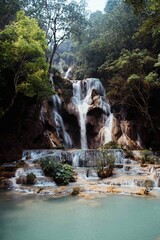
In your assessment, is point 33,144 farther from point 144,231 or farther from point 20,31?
point 144,231

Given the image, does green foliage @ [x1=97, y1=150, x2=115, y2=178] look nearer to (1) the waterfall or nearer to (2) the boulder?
(2) the boulder

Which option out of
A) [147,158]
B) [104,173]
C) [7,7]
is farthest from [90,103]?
[104,173]

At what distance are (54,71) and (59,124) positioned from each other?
6.80 meters

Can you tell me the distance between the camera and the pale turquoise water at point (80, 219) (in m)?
6.41

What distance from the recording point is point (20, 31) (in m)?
14.9

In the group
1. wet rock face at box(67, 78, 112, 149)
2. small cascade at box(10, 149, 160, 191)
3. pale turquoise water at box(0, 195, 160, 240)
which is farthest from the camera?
wet rock face at box(67, 78, 112, 149)

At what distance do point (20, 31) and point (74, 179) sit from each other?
29.4 ft

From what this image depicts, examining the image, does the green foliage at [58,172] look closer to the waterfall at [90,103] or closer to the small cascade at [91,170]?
the small cascade at [91,170]

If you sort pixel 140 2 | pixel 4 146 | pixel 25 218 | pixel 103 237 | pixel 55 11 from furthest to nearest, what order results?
pixel 55 11, pixel 4 146, pixel 140 2, pixel 25 218, pixel 103 237

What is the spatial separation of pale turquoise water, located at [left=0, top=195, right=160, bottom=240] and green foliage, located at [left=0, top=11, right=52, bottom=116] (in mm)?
7958

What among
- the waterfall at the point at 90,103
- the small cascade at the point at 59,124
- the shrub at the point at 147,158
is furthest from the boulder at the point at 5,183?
the waterfall at the point at 90,103

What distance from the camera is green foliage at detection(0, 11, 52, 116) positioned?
48.0 ft

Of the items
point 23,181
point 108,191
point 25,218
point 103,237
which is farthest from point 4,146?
point 103,237

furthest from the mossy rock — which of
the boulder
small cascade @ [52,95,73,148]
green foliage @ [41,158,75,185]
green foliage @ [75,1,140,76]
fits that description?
green foliage @ [75,1,140,76]
